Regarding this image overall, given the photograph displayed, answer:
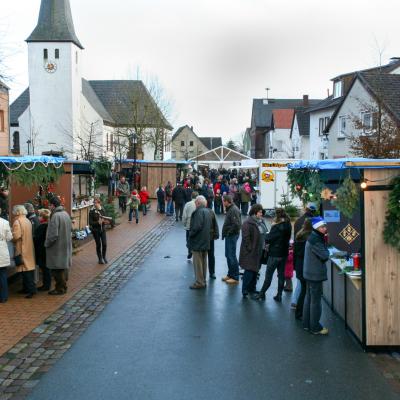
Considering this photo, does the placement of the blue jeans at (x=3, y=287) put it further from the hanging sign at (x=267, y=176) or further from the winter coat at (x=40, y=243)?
the hanging sign at (x=267, y=176)

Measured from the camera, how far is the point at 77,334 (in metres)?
8.24

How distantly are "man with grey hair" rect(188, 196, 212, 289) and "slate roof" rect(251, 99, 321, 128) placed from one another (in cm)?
8775

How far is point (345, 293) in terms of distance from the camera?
8.55 m

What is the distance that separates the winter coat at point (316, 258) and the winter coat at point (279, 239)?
1.74 m

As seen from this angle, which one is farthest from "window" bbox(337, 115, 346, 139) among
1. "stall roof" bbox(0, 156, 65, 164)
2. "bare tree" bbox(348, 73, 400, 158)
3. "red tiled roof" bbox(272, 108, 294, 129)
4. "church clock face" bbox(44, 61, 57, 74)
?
"red tiled roof" bbox(272, 108, 294, 129)

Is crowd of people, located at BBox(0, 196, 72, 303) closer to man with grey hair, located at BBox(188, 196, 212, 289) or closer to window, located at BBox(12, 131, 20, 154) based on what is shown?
man with grey hair, located at BBox(188, 196, 212, 289)

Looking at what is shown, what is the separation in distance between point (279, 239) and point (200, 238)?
5.93ft

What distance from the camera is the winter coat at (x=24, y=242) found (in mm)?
10305

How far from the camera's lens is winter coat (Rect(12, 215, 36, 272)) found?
1030 cm

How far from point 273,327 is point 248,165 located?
2694 centimetres

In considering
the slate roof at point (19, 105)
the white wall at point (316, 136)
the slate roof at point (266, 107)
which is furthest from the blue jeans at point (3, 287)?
the slate roof at point (266, 107)

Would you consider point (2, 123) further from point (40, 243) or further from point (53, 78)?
point (40, 243)

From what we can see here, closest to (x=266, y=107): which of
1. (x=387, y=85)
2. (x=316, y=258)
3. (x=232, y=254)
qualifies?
(x=387, y=85)

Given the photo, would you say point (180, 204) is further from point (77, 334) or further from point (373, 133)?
point (77, 334)
